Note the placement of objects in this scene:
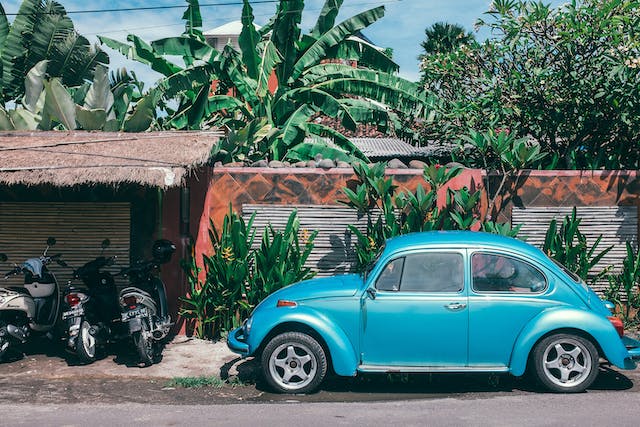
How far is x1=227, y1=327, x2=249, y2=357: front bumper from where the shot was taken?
23.2 ft

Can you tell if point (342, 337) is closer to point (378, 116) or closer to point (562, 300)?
point (562, 300)

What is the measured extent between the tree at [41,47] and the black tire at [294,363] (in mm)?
10092

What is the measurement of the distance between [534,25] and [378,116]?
3283 millimetres

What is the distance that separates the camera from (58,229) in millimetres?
9648

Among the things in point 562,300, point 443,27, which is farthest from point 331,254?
point 443,27

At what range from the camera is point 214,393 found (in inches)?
284

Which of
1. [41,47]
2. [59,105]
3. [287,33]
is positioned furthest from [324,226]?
[41,47]

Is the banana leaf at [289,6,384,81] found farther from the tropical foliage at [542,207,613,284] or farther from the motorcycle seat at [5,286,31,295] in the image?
the motorcycle seat at [5,286,31,295]

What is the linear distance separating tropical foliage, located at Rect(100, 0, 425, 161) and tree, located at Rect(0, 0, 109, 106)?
6.59ft

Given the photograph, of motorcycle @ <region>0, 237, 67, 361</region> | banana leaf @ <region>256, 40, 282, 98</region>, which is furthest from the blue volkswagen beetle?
banana leaf @ <region>256, 40, 282, 98</region>

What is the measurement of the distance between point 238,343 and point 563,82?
7.35 m

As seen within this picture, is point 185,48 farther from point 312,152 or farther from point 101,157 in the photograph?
point 101,157

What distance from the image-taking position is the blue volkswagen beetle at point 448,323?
6.78m

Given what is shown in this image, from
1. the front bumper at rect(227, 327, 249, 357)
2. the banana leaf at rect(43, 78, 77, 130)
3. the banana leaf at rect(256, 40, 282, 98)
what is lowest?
the front bumper at rect(227, 327, 249, 357)
